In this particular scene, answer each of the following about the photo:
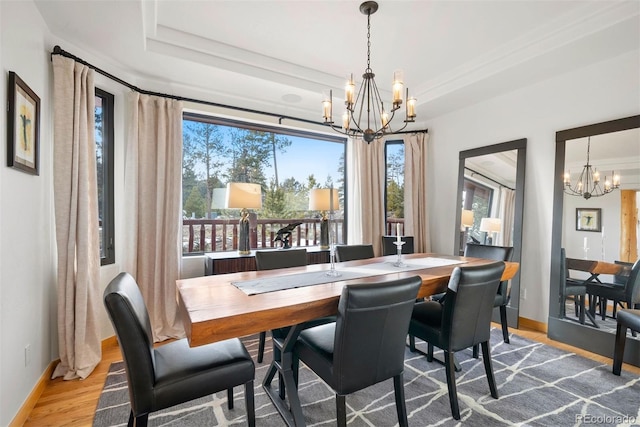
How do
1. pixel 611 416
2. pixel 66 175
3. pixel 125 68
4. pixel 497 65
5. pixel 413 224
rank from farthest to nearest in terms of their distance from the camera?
pixel 413 224 < pixel 497 65 < pixel 125 68 < pixel 66 175 < pixel 611 416

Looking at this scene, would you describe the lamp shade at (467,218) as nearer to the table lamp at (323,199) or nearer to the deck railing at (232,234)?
the table lamp at (323,199)

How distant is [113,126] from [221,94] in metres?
1.14

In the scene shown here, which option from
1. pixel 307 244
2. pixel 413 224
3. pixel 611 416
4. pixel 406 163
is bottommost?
pixel 611 416

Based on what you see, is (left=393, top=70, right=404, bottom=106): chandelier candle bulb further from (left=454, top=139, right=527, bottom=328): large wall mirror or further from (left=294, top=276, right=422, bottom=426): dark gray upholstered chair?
(left=454, top=139, right=527, bottom=328): large wall mirror

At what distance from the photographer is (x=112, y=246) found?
2.85 meters

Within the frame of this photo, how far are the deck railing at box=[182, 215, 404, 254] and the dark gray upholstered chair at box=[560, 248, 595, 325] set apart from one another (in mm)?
2783

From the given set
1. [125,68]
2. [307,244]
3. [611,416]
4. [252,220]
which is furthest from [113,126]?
[611,416]

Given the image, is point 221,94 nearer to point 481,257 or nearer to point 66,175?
point 66,175

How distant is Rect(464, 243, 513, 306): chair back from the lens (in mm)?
2880

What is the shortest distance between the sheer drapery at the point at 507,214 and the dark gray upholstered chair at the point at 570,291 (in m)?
0.54

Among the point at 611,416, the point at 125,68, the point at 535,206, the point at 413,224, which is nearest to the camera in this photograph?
the point at 611,416

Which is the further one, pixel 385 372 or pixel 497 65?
pixel 497 65

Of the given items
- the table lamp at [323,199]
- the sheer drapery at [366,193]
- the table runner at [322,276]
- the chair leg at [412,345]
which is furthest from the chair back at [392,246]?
the chair leg at [412,345]

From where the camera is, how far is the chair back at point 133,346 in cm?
127
